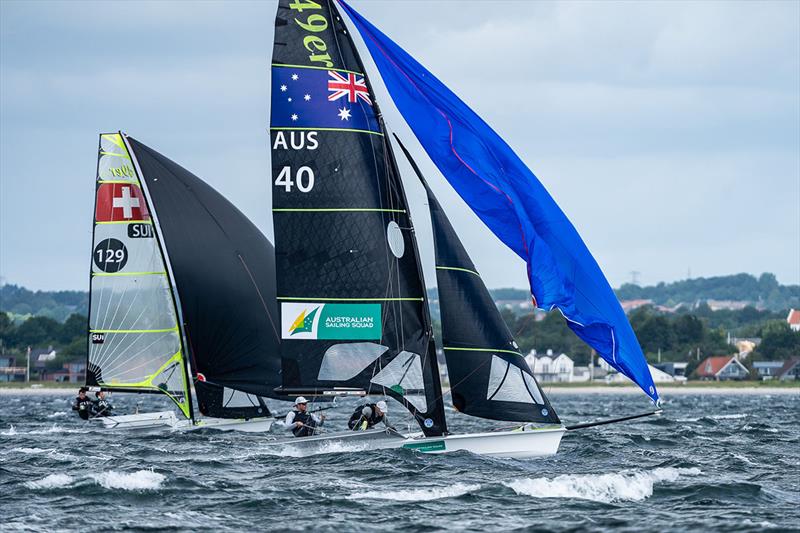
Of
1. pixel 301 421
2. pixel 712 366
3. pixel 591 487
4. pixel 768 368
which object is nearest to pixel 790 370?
pixel 768 368

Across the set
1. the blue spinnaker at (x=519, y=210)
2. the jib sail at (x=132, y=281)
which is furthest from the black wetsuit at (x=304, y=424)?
the jib sail at (x=132, y=281)

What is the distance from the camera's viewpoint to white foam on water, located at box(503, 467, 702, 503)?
22844 mm

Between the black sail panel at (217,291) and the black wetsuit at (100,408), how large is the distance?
4.44 m

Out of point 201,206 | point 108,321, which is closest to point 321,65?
point 201,206

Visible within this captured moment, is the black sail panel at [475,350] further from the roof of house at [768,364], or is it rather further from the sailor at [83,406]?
the roof of house at [768,364]

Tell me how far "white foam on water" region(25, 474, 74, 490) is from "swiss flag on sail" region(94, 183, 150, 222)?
15230 mm

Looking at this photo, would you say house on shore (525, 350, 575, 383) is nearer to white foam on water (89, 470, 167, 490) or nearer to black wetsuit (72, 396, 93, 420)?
black wetsuit (72, 396, 93, 420)

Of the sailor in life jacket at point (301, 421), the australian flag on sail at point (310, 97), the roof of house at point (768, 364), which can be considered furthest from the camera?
the roof of house at point (768, 364)

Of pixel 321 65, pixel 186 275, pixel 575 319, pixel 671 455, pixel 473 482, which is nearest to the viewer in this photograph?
pixel 473 482

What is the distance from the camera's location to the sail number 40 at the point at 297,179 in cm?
2758

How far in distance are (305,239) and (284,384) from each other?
312cm

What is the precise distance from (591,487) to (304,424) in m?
7.43

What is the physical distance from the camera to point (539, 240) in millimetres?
26031

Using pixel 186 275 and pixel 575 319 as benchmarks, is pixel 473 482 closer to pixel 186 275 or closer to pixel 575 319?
pixel 575 319
